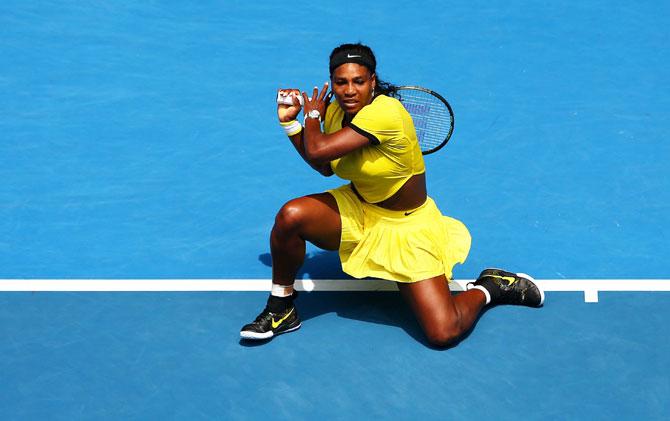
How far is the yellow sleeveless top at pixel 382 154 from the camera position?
5.18 metres

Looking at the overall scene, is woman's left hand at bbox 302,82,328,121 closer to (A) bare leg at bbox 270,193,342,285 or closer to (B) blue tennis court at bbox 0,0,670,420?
(A) bare leg at bbox 270,193,342,285

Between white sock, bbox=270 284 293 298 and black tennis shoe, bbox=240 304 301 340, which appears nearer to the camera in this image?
black tennis shoe, bbox=240 304 301 340

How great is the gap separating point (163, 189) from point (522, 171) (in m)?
2.63

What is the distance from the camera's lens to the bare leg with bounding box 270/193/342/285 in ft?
17.5

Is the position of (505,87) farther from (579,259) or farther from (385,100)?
(385,100)

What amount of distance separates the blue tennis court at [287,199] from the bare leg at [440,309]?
0.36 ft

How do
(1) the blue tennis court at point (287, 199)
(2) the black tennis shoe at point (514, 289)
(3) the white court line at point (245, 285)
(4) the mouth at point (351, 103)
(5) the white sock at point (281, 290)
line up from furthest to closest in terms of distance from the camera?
1. (3) the white court line at point (245, 285)
2. (2) the black tennis shoe at point (514, 289)
3. (5) the white sock at point (281, 290)
4. (4) the mouth at point (351, 103)
5. (1) the blue tennis court at point (287, 199)

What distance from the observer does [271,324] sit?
17.5 ft

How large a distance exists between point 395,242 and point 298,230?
1.82 ft

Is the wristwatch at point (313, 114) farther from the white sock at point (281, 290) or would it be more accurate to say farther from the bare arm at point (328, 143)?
the white sock at point (281, 290)

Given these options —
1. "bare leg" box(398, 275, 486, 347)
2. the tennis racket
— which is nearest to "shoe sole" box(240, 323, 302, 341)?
"bare leg" box(398, 275, 486, 347)

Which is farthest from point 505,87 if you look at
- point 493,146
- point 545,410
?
point 545,410

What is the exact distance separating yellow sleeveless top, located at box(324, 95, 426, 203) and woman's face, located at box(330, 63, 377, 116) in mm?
89

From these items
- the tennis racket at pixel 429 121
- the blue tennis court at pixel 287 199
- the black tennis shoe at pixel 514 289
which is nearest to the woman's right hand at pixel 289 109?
the tennis racket at pixel 429 121
